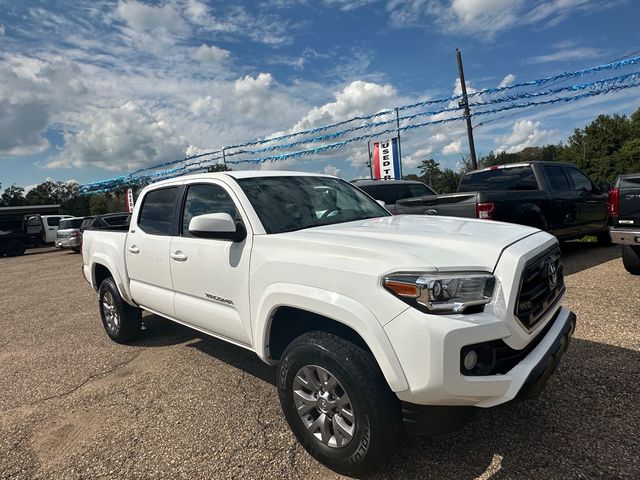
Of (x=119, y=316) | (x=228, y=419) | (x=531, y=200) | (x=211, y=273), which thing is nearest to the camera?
(x=228, y=419)

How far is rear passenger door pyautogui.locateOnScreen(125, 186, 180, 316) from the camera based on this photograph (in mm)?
3900

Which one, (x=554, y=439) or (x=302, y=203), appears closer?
(x=554, y=439)

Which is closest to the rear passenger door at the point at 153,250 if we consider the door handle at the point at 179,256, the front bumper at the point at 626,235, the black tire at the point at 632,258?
the door handle at the point at 179,256

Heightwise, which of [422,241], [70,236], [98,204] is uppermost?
[98,204]

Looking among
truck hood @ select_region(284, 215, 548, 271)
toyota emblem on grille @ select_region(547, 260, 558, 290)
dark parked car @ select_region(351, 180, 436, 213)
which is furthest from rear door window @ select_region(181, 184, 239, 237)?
dark parked car @ select_region(351, 180, 436, 213)

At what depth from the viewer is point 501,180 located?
26.5ft

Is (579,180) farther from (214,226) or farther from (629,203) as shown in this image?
(214,226)

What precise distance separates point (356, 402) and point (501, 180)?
6976 millimetres

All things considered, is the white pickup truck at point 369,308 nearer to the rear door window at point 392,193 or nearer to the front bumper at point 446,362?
the front bumper at point 446,362

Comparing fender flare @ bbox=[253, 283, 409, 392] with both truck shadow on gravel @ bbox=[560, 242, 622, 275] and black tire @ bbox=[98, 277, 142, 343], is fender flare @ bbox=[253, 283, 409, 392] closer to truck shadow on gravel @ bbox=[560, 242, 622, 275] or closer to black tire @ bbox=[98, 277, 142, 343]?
black tire @ bbox=[98, 277, 142, 343]

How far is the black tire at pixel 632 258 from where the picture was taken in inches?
243

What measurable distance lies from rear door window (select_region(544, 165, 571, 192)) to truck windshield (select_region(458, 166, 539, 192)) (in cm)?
33

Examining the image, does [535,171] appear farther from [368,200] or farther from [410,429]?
[410,429]

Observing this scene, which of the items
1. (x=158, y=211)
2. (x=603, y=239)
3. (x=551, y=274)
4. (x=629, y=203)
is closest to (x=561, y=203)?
(x=629, y=203)
